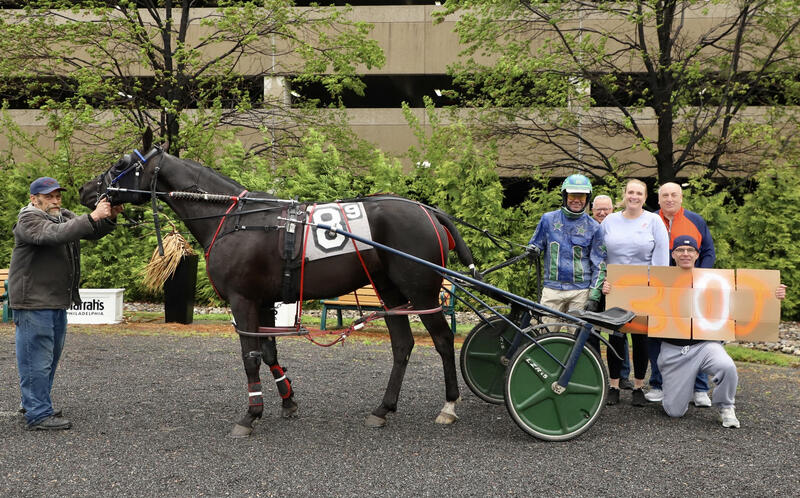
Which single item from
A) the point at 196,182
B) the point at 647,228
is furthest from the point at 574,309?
the point at 196,182

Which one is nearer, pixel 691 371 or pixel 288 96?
pixel 691 371

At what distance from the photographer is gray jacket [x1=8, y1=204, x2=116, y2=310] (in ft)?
15.3

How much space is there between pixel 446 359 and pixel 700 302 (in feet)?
6.97

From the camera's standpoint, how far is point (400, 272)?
16.0ft

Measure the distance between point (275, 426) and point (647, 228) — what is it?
360cm

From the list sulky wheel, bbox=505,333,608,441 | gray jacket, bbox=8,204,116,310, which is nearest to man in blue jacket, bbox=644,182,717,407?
sulky wheel, bbox=505,333,608,441

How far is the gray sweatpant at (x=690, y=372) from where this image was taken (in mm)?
4938

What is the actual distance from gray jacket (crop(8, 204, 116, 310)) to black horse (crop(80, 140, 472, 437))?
1.23 ft

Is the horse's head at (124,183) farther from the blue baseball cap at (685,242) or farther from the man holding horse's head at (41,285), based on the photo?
the blue baseball cap at (685,242)

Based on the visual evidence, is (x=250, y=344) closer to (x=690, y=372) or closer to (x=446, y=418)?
(x=446, y=418)

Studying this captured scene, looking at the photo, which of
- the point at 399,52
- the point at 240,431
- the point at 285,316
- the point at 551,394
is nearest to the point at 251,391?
the point at 240,431

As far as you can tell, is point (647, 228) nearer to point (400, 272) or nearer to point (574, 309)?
point (574, 309)

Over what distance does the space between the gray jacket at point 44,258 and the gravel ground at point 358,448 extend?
3.32ft

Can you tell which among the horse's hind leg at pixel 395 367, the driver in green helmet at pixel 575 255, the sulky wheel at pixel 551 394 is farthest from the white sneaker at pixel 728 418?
the horse's hind leg at pixel 395 367
